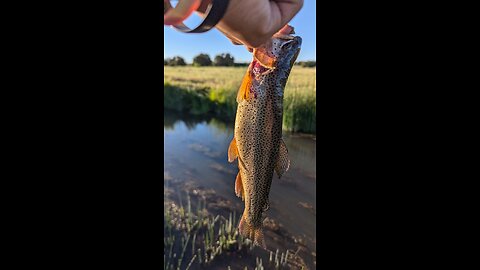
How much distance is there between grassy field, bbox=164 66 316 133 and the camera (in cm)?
142

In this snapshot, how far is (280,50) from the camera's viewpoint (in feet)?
3.18

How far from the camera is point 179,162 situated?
1.53 metres

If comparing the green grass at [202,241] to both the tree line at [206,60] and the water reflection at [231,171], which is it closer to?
the water reflection at [231,171]

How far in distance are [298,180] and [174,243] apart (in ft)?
1.96

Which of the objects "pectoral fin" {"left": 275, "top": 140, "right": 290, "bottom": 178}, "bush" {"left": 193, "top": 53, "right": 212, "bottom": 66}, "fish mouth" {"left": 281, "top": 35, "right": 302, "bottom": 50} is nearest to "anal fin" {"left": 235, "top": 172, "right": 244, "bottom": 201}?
"pectoral fin" {"left": 275, "top": 140, "right": 290, "bottom": 178}

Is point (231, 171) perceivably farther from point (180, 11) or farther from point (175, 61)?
point (180, 11)

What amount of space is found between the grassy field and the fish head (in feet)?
1.23

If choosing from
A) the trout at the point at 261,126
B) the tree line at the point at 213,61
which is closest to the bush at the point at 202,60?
the tree line at the point at 213,61

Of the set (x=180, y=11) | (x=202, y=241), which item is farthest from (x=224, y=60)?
(x=202, y=241)

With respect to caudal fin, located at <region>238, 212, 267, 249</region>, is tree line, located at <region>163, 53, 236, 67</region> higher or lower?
higher

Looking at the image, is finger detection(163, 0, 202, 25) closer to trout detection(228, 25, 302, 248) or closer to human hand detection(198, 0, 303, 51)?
human hand detection(198, 0, 303, 51)

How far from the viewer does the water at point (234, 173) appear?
1551 mm
